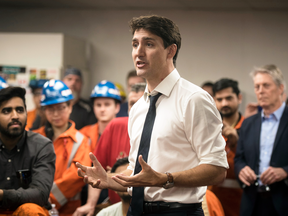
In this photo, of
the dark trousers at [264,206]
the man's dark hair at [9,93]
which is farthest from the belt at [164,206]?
the dark trousers at [264,206]

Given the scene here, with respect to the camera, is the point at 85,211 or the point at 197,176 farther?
the point at 85,211

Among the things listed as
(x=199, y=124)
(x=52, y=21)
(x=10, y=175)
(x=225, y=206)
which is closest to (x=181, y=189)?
(x=199, y=124)

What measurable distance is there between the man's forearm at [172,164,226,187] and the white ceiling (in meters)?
4.16

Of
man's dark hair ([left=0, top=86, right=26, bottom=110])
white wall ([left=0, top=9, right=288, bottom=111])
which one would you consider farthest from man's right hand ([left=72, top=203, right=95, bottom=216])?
white wall ([left=0, top=9, right=288, bottom=111])

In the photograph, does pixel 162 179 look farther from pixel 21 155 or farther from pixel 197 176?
pixel 21 155

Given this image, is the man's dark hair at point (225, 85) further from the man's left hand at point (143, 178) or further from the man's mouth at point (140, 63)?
the man's left hand at point (143, 178)

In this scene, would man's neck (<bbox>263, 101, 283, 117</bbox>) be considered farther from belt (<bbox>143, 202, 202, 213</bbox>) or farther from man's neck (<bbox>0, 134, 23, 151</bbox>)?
man's neck (<bbox>0, 134, 23, 151</bbox>)

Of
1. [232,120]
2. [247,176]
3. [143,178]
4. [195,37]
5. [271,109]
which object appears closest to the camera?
[143,178]

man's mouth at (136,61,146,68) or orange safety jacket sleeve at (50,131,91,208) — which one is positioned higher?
man's mouth at (136,61,146,68)

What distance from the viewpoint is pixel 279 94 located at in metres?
3.04

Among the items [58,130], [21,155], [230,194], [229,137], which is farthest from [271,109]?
[21,155]

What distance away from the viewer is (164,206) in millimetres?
1553

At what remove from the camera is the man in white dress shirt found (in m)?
1.46

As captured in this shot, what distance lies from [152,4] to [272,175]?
3.64 meters
